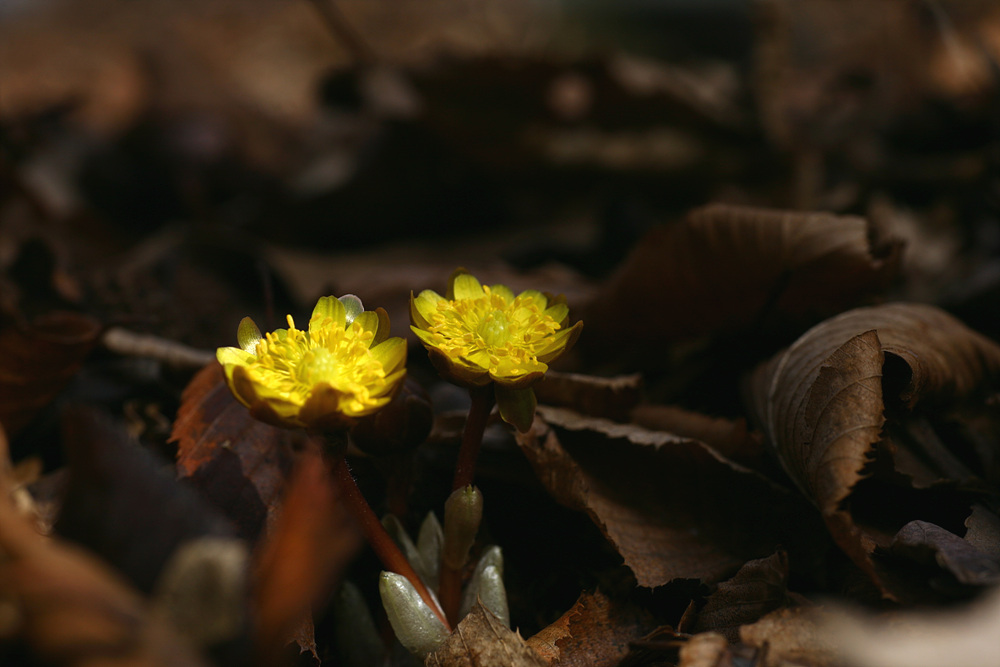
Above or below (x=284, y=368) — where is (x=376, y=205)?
below

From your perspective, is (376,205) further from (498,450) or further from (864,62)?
(864,62)

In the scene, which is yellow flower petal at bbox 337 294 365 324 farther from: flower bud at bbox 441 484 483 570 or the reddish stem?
the reddish stem

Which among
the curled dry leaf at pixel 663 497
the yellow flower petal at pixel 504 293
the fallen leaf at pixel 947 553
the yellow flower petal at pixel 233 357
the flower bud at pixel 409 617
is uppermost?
the yellow flower petal at pixel 504 293

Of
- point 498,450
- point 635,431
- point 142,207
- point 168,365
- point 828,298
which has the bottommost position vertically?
point 142,207

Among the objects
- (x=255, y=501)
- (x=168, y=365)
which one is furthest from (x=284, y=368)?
(x=168, y=365)

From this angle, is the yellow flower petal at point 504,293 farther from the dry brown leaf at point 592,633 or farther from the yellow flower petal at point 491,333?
the dry brown leaf at point 592,633

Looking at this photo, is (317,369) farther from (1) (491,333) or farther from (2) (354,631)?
(2) (354,631)

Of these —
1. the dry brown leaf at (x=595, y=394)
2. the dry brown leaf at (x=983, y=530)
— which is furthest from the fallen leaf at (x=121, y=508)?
the dry brown leaf at (x=983, y=530)
